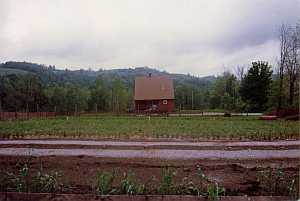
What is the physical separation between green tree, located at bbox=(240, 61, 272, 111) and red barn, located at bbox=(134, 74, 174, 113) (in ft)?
27.9

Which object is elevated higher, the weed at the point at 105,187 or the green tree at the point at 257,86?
the green tree at the point at 257,86

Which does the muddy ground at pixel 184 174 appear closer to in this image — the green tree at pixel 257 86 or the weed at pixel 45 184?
the weed at pixel 45 184

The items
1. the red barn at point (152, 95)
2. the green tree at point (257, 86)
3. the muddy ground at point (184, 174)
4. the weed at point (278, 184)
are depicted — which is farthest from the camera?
the red barn at point (152, 95)

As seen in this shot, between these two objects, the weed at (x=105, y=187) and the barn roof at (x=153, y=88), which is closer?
the weed at (x=105, y=187)

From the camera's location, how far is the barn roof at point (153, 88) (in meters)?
29.2

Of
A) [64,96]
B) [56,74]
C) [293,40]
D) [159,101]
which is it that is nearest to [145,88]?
[159,101]

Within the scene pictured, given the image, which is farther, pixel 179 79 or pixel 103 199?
pixel 179 79

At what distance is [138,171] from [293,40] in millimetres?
7293

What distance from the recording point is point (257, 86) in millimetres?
20688

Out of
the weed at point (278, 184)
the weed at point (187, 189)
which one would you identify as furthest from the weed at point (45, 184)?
the weed at point (278, 184)

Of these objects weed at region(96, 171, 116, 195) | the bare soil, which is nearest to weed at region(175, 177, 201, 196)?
the bare soil

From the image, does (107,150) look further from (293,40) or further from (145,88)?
(145,88)

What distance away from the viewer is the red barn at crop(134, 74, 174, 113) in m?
29.2

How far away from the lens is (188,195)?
11.2ft
